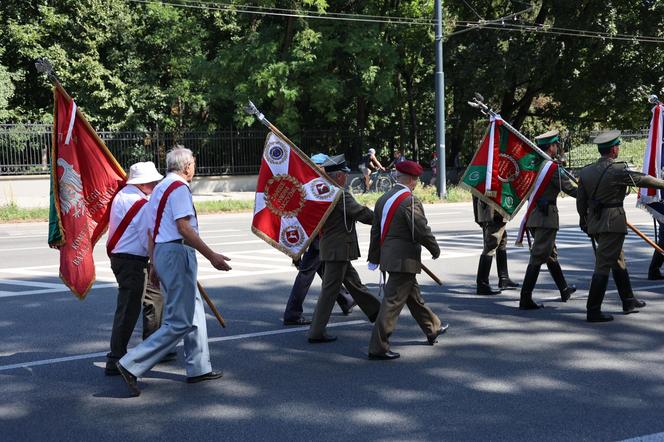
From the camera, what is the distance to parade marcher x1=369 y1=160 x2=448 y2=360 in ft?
22.3

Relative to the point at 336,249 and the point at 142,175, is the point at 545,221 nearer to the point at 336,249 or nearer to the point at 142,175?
the point at 336,249

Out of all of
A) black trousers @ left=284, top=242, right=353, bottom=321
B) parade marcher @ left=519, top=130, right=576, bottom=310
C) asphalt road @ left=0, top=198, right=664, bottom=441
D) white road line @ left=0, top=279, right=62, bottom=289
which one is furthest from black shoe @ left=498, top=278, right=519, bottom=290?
white road line @ left=0, top=279, right=62, bottom=289

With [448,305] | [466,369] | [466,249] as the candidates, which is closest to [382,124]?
[466,249]

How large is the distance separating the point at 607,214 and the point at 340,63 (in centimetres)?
2455

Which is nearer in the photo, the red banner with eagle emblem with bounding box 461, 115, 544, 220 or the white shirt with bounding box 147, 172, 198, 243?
the white shirt with bounding box 147, 172, 198, 243

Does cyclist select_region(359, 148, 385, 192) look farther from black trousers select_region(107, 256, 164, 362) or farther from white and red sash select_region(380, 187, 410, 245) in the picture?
black trousers select_region(107, 256, 164, 362)

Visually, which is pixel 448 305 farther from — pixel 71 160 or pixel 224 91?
pixel 224 91

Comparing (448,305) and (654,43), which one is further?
(654,43)

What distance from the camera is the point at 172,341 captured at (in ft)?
19.6

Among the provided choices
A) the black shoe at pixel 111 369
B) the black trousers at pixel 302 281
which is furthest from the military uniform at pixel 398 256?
the black shoe at pixel 111 369

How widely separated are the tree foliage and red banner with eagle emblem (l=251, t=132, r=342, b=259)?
22.5m

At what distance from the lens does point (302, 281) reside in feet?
27.2

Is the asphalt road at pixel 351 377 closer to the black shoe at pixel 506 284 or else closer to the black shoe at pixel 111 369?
the black shoe at pixel 111 369

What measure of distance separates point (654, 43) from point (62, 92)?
104 ft
